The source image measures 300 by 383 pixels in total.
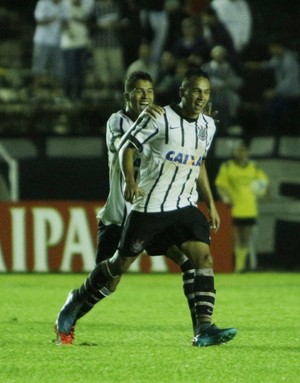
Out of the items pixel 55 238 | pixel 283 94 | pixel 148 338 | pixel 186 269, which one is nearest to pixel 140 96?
pixel 186 269

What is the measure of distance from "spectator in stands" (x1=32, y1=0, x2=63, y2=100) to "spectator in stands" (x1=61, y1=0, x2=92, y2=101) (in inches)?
4.8

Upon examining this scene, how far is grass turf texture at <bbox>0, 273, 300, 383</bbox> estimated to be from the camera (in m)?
6.61

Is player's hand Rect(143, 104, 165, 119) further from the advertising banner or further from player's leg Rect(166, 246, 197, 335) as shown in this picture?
the advertising banner

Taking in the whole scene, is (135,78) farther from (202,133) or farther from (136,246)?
(136,246)

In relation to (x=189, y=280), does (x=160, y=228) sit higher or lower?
higher

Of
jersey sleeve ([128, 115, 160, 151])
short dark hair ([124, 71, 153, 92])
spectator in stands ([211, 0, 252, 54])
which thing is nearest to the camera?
jersey sleeve ([128, 115, 160, 151])

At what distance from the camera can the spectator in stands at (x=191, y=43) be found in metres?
16.1

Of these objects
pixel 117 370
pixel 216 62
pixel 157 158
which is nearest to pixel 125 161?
pixel 157 158

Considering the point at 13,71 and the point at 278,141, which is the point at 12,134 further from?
the point at 278,141

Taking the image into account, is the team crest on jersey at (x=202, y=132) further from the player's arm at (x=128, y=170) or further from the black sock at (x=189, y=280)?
the black sock at (x=189, y=280)

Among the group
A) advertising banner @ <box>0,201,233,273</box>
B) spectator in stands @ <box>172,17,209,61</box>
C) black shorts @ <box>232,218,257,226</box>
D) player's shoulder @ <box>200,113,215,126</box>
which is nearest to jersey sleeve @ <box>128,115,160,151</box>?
player's shoulder @ <box>200,113,215,126</box>

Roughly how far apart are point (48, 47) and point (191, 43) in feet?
6.69

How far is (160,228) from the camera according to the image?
7578mm

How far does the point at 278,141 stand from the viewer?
637 inches
